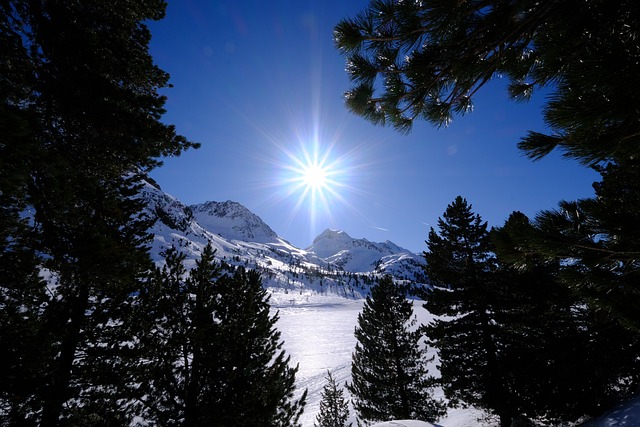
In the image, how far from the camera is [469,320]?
11664 mm

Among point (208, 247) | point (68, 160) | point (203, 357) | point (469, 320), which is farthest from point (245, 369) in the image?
point (469, 320)

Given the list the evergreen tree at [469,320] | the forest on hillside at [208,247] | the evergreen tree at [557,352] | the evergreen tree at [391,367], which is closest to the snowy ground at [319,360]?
the evergreen tree at [391,367]

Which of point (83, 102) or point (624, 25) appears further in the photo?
point (83, 102)

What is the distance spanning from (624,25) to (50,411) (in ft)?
34.0

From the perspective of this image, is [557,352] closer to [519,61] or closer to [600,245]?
[600,245]

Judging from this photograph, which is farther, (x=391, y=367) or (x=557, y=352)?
(x=391, y=367)

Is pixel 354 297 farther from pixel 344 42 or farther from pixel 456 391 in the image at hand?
pixel 344 42

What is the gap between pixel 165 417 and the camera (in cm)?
636

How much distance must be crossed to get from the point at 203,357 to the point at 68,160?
216 inches

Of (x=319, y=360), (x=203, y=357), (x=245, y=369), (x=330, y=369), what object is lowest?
(x=330, y=369)

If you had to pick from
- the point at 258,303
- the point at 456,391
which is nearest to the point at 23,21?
the point at 258,303

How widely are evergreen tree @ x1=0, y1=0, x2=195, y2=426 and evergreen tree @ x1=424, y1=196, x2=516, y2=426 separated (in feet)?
40.0

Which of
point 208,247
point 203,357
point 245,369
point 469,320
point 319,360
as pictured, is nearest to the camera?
point 203,357

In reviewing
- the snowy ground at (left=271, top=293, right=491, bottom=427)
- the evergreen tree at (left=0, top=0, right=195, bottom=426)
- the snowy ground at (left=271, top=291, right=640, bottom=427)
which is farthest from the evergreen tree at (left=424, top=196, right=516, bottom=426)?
the evergreen tree at (left=0, top=0, right=195, bottom=426)
